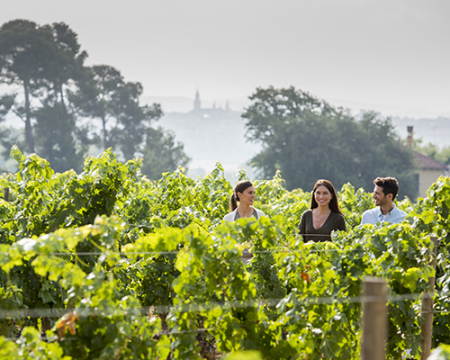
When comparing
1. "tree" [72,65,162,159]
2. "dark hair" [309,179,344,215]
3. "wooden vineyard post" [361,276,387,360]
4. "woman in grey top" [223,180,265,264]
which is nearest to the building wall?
"tree" [72,65,162,159]

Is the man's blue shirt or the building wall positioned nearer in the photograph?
the man's blue shirt

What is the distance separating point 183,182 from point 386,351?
472 cm

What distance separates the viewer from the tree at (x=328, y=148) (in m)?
39.9

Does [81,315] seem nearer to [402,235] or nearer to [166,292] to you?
[402,235]

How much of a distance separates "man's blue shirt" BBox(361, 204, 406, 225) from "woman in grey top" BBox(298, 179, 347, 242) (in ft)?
1.04

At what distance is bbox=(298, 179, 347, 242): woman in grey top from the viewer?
189 inches

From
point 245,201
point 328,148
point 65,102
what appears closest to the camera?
point 245,201

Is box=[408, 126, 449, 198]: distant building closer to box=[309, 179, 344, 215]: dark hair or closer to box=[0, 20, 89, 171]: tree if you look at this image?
box=[0, 20, 89, 171]: tree

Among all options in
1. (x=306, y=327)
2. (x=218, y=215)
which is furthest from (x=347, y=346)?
(x=218, y=215)

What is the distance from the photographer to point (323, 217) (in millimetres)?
4879

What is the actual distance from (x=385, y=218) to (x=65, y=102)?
35.9m

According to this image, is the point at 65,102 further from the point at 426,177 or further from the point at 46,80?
the point at 426,177

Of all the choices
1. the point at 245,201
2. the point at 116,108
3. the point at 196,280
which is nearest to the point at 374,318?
the point at 196,280

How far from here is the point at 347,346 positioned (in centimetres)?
341
